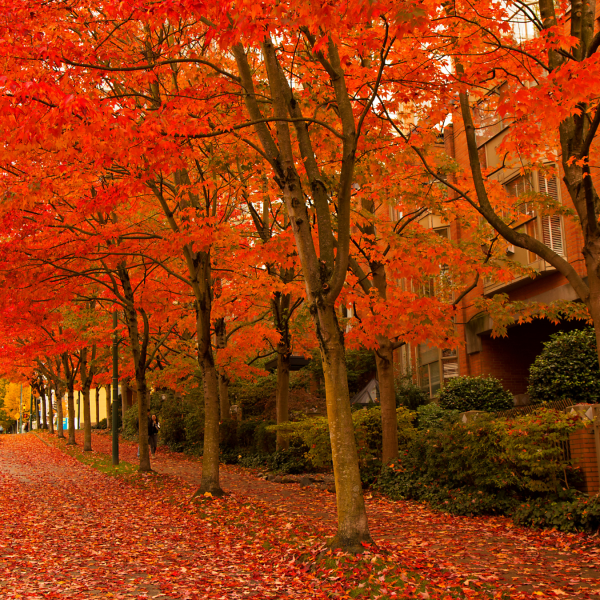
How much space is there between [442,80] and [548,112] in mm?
3855

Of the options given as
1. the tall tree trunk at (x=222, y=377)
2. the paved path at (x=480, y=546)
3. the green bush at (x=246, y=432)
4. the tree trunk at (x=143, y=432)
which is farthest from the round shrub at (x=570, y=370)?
the tree trunk at (x=143, y=432)

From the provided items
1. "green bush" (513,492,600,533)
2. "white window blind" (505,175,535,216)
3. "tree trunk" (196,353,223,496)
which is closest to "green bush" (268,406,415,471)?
"tree trunk" (196,353,223,496)

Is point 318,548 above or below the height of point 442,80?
below

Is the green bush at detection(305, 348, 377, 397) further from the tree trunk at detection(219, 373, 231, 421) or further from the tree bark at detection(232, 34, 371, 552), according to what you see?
the tree bark at detection(232, 34, 371, 552)

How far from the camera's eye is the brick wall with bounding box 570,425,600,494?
32.0 ft

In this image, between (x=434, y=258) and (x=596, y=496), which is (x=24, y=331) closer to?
(x=434, y=258)

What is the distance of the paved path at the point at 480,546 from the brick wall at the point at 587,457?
105cm

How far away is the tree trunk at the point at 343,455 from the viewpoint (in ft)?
25.5

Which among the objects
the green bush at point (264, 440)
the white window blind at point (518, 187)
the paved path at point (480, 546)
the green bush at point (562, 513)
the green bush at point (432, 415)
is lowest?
the paved path at point (480, 546)

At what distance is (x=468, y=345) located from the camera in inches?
932

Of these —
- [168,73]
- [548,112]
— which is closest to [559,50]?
[548,112]

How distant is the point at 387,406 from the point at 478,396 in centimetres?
603

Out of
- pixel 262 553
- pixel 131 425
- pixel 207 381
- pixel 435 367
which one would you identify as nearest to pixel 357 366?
pixel 435 367

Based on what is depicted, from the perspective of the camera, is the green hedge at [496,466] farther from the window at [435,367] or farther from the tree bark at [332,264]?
the window at [435,367]
